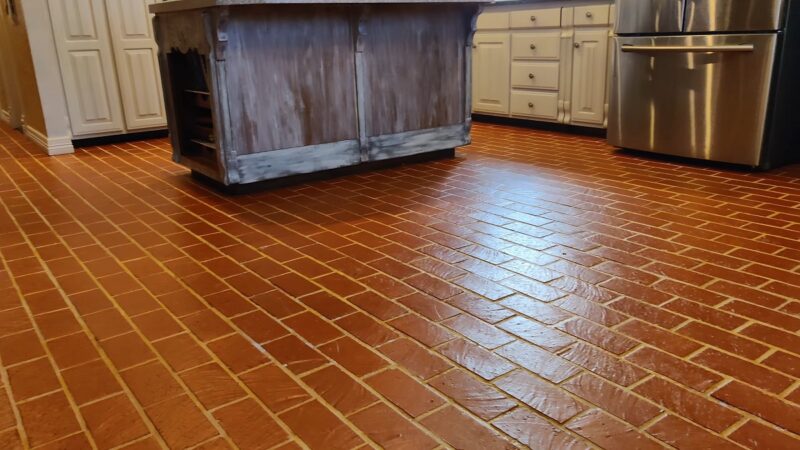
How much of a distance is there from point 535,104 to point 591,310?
3.33 meters

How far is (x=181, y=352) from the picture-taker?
1.59m

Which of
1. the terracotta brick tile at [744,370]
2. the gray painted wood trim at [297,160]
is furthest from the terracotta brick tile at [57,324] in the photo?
the terracotta brick tile at [744,370]

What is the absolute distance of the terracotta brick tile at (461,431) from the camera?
1.21 meters

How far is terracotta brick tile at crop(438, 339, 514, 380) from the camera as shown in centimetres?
146

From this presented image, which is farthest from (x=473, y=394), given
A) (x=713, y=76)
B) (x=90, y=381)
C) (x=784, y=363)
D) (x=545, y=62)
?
(x=545, y=62)

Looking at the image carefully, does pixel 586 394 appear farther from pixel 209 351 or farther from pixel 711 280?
pixel 209 351

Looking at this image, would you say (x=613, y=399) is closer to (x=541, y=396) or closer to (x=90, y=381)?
(x=541, y=396)

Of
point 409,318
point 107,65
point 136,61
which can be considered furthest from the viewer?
point 136,61

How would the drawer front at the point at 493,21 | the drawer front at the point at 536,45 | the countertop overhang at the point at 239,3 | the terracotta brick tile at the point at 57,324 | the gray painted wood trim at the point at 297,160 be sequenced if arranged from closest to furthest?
1. the terracotta brick tile at the point at 57,324
2. the countertop overhang at the point at 239,3
3. the gray painted wood trim at the point at 297,160
4. the drawer front at the point at 536,45
5. the drawer front at the point at 493,21

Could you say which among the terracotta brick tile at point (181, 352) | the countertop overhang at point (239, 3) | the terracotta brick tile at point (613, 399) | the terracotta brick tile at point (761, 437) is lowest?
the terracotta brick tile at point (761, 437)

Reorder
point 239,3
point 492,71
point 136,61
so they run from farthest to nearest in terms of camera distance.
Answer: point 492,71 < point 136,61 < point 239,3

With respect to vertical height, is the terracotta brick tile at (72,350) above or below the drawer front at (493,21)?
below

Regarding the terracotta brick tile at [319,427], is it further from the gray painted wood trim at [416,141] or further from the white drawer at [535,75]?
the white drawer at [535,75]

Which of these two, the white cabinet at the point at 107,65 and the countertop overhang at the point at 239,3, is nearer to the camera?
the countertop overhang at the point at 239,3
